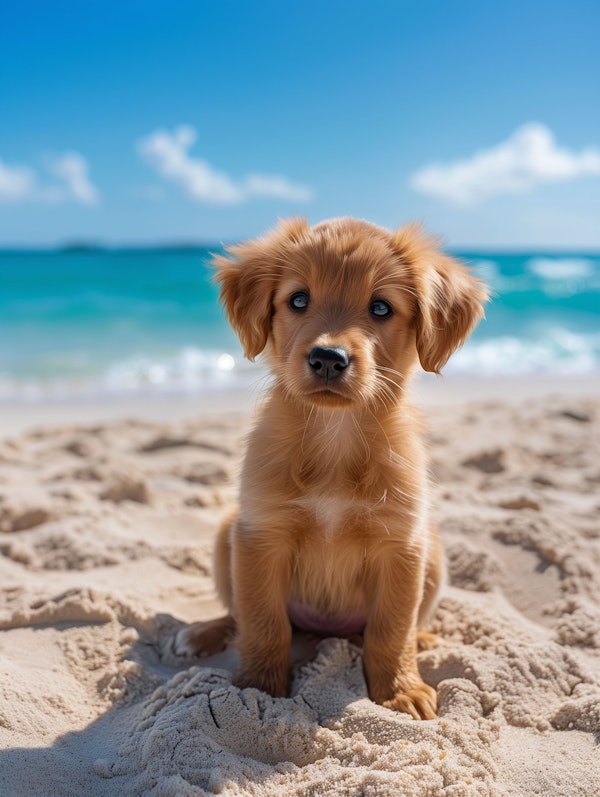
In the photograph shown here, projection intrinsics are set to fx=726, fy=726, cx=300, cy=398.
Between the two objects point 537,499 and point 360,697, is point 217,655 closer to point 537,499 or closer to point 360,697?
point 360,697

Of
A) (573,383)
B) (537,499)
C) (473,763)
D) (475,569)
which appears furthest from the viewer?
(573,383)

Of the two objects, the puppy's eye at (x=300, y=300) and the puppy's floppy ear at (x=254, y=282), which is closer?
the puppy's eye at (x=300, y=300)

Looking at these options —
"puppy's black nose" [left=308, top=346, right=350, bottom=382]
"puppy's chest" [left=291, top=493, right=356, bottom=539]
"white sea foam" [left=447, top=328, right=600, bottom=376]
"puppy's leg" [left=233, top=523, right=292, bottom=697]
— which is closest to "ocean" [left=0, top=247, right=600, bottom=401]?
"white sea foam" [left=447, top=328, right=600, bottom=376]

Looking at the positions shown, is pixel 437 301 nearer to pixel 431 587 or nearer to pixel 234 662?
pixel 431 587

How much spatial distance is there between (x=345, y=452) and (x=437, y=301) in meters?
0.60

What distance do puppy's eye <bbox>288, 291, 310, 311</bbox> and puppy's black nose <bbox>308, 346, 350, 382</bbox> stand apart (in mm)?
309

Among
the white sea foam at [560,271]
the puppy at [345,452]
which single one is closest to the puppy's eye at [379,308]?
the puppy at [345,452]

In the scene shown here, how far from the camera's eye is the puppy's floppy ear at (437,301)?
95.0 inches

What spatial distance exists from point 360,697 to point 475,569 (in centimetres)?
117

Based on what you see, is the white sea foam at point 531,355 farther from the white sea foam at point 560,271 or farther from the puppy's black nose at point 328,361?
the white sea foam at point 560,271

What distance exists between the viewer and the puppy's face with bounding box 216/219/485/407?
85.8 inches

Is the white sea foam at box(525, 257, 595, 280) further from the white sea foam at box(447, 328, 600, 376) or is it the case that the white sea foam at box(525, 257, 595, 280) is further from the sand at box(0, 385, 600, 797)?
the sand at box(0, 385, 600, 797)

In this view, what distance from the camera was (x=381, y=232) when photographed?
2521 millimetres

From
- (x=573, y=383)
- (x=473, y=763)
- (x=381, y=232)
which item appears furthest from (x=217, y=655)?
(x=573, y=383)
